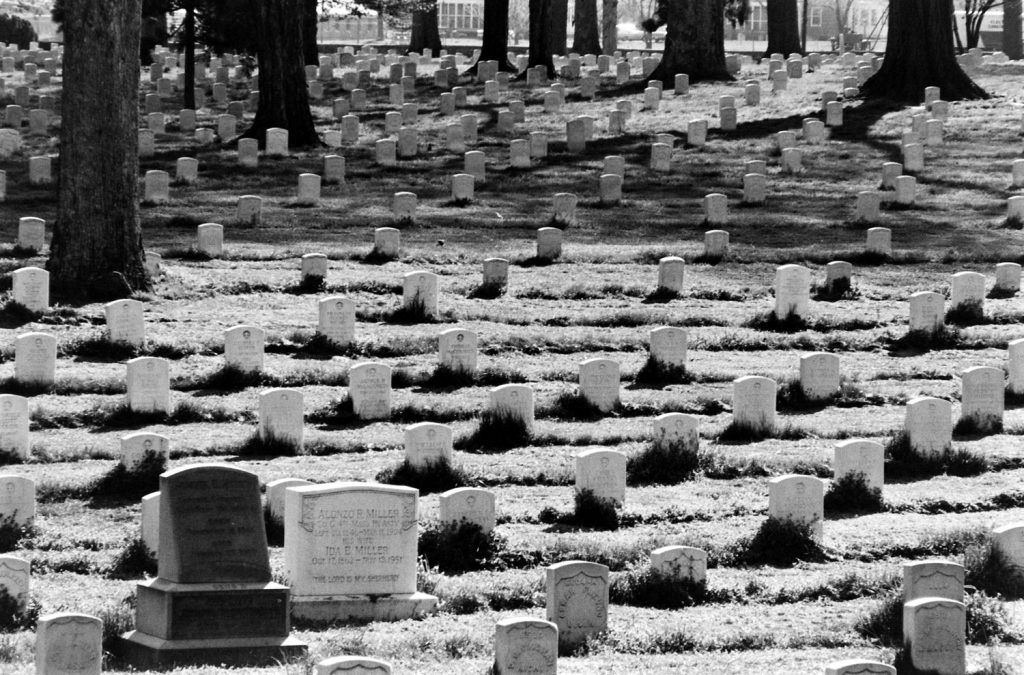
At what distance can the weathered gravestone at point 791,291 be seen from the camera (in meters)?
18.4

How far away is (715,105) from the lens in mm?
33156

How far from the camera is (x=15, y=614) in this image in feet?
31.6

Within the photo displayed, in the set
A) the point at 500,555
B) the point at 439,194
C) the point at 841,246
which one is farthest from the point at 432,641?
the point at 439,194

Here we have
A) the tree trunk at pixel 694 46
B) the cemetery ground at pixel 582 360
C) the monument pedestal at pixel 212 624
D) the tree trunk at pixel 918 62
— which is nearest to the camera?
the monument pedestal at pixel 212 624

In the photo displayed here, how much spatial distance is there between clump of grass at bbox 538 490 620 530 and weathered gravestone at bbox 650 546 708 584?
1543 mm

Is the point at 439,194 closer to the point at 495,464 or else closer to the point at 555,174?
the point at 555,174

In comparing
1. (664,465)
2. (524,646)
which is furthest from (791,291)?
(524,646)

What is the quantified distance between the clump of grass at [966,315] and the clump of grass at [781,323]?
1.59 meters

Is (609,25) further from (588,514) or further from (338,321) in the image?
(588,514)

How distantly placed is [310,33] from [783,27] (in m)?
13.1

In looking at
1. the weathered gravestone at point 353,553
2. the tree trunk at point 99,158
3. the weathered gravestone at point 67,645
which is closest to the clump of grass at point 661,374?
the tree trunk at point 99,158

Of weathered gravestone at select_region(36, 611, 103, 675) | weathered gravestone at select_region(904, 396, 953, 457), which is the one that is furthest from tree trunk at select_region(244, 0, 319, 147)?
weathered gravestone at select_region(36, 611, 103, 675)

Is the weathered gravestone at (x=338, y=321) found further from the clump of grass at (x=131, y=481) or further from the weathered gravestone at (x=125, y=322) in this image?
the clump of grass at (x=131, y=481)

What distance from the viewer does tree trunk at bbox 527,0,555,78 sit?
1513 inches
